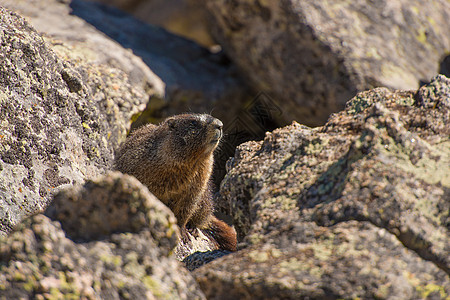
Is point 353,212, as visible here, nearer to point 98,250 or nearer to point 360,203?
point 360,203

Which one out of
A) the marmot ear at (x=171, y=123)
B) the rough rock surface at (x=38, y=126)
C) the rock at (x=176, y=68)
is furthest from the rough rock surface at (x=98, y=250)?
the rock at (x=176, y=68)

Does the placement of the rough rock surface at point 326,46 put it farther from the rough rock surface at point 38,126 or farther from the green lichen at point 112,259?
the green lichen at point 112,259

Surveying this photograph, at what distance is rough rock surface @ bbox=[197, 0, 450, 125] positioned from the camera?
28.4 ft

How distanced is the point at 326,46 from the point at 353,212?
595 centimetres

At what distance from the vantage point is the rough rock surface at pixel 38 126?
4.50 meters

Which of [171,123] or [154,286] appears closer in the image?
[154,286]

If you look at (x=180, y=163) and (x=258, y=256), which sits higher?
(x=258, y=256)

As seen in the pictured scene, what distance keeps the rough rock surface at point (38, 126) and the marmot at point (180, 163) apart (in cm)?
46

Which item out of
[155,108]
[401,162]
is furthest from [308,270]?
[155,108]

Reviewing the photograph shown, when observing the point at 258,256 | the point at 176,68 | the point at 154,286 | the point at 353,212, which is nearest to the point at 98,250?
the point at 154,286

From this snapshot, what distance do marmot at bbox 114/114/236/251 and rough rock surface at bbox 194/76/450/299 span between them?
251cm

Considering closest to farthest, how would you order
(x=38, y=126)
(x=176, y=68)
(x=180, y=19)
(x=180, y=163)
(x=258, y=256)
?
1. (x=258, y=256)
2. (x=38, y=126)
3. (x=180, y=163)
4. (x=176, y=68)
5. (x=180, y=19)

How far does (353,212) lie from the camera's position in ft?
10.3

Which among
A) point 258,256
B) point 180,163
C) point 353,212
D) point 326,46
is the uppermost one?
point 326,46
